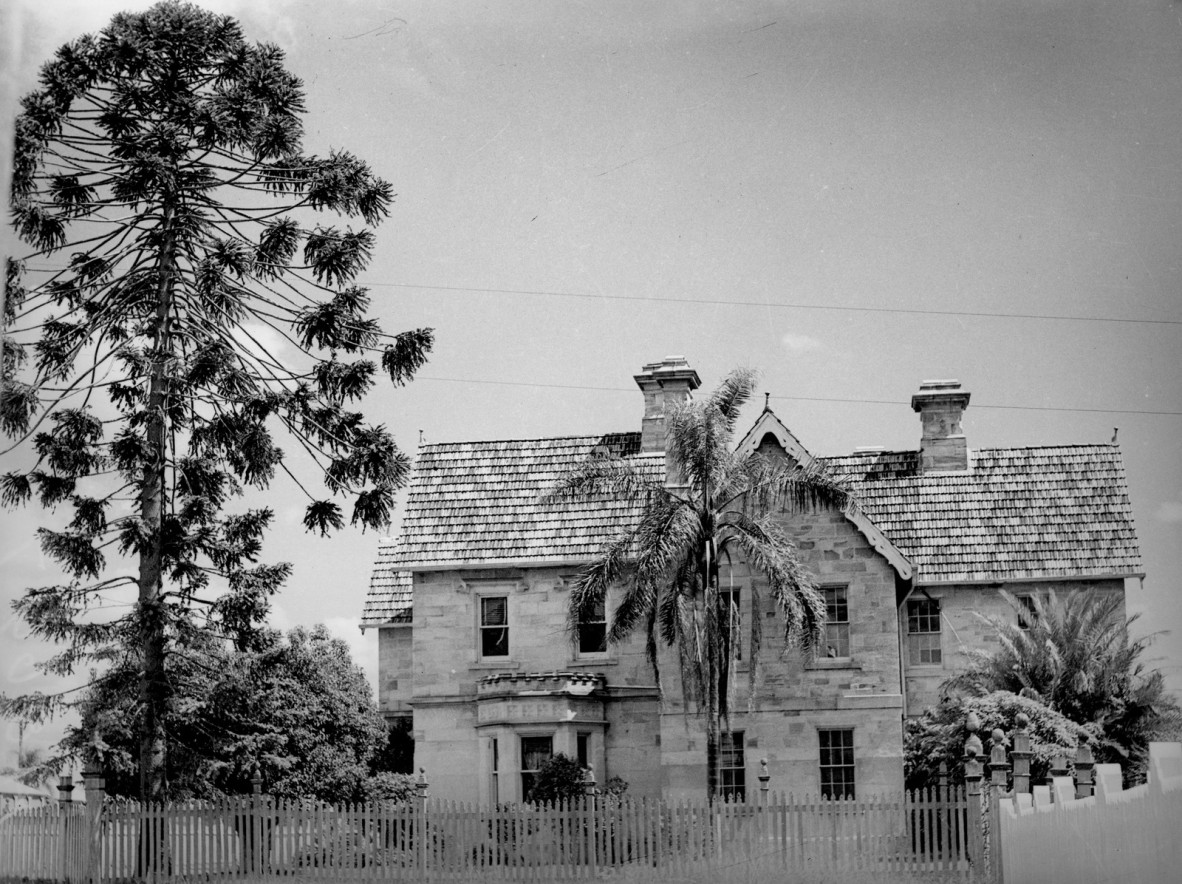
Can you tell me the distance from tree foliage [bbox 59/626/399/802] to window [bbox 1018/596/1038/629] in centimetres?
808

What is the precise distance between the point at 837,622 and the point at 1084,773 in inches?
231

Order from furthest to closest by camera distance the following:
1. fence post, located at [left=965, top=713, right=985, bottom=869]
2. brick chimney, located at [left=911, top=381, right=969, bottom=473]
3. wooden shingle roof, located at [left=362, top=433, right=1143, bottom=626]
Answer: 1. wooden shingle roof, located at [left=362, top=433, right=1143, bottom=626]
2. brick chimney, located at [left=911, top=381, right=969, bottom=473]
3. fence post, located at [left=965, top=713, right=985, bottom=869]

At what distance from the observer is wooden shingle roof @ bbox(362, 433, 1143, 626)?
18.7 meters

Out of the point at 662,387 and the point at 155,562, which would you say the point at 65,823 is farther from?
the point at 662,387

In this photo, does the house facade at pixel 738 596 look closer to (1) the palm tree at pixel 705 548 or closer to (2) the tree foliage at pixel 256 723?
(1) the palm tree at pixel 705 548

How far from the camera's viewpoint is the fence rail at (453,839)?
638 inches

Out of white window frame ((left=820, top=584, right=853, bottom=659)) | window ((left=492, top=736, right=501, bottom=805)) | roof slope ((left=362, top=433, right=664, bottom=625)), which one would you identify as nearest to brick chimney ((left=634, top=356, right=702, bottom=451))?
roof slope ((left=362, top=433, right=664, bottom=625))

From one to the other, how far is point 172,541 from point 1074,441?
9.62 m

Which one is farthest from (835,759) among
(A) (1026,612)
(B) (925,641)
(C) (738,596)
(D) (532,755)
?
A: (D) (532,755)

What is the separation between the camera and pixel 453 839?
666 inches

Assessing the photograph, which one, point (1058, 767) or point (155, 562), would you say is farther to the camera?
point (155, 562)

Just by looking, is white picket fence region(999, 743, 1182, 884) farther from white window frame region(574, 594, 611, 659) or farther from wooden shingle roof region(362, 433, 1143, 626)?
white window frame region(574, 594, 611, 659)

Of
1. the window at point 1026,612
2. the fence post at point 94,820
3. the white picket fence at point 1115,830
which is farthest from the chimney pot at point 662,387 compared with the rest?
the fence post at point 94,820

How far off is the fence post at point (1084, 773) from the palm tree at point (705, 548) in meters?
4.31
